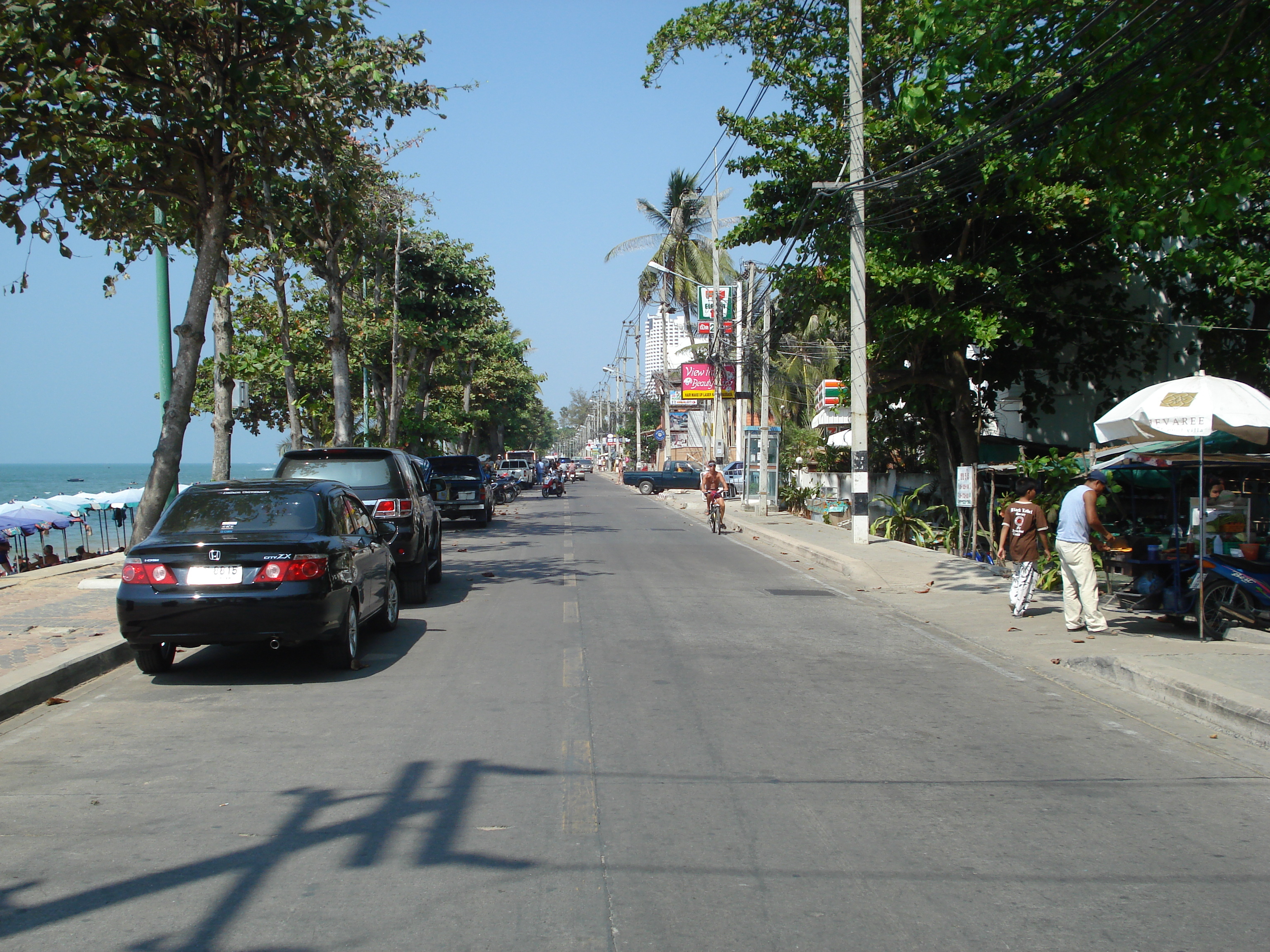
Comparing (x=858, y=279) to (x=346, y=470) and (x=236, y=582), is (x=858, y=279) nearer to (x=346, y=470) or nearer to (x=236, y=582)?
(x=346, y=470)

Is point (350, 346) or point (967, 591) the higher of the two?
point (350, 346)

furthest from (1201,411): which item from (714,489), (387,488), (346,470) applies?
(714,489)

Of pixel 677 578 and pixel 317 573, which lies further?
pixel 677 578

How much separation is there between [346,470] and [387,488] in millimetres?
616

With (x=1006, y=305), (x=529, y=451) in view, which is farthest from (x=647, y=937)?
(x=529, y=451)

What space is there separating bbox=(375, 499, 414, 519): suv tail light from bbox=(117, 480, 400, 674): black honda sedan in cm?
358

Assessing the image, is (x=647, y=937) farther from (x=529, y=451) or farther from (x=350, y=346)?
(x=529, y=451)

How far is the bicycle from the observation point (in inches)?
1048

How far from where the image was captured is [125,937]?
384 cm

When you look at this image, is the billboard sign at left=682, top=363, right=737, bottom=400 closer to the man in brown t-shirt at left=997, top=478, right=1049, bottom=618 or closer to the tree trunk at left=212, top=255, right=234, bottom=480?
the tree trunk at left=212, top=255, right=234, bottom=480

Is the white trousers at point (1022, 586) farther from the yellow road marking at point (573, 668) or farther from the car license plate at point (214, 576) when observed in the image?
the car license plate at point (214, 576)

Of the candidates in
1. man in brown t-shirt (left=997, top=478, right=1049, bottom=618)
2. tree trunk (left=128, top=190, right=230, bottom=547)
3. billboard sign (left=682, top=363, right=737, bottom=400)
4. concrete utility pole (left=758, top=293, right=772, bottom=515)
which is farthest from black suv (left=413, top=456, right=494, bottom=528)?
billboard sign (left=682, top=363, right=737, bottom=400)

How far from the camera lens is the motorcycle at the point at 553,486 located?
159 feet

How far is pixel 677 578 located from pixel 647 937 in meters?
12.3
